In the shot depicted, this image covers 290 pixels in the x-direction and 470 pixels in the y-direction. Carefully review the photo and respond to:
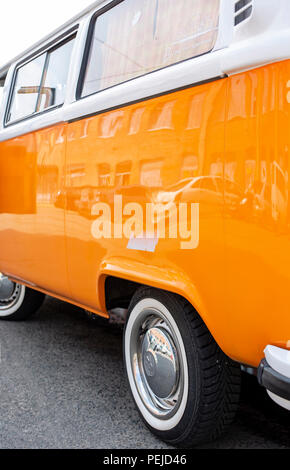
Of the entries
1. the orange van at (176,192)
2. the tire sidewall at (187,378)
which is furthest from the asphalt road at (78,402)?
the orange van at (176,192)

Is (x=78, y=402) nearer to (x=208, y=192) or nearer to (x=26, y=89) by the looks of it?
(x=208, y=192)

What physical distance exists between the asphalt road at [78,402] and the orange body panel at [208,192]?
615 millimetres

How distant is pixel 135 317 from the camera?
2.79 m

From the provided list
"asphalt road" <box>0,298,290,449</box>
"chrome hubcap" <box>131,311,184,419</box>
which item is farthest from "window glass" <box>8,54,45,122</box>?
"chrome hubcap" <box>131,311,184,419</box>

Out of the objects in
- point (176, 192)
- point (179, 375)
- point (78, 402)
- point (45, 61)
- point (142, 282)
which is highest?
point (45, 61)

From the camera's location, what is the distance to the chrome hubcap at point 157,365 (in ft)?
8.25

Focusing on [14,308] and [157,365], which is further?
[14,308]

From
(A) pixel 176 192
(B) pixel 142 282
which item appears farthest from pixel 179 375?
(A) pixel 176 192

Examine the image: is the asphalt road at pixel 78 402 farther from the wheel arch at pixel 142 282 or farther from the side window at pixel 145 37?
the side window at pixel 145 37

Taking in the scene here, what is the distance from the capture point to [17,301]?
4.93 metres

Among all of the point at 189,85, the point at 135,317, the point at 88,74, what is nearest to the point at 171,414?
the point at 135,317

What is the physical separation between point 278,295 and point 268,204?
33 centimetres

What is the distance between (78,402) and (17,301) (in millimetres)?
1969

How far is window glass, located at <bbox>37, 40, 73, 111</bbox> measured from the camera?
351 cm
